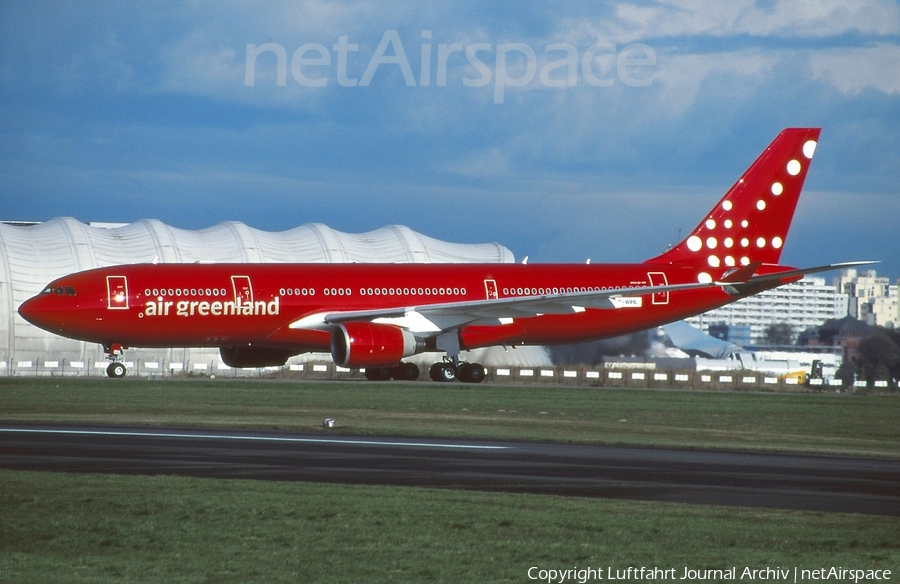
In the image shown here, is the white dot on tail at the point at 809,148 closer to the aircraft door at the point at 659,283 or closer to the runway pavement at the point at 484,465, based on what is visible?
the aircraft door at the point at 659,283

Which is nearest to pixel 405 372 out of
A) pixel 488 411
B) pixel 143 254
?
pixel 488 411

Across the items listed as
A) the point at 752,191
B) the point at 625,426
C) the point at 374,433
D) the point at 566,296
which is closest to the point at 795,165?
the point at 752,191

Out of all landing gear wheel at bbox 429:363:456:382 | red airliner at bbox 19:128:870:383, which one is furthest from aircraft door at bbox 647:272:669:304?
landing gear wheel at bbox 429:363:456:382

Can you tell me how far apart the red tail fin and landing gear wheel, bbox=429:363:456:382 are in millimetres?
8463

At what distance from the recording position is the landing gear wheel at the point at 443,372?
38969 millimetres

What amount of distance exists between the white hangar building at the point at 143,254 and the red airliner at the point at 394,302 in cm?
1463

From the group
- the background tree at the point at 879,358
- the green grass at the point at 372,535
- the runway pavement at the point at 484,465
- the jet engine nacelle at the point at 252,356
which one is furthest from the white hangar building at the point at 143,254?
the green grass at the point at 372,535

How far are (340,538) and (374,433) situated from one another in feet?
39.0

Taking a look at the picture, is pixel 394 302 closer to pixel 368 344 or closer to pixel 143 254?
pixel 368 344

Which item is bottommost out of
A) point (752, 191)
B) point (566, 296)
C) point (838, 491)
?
point (838, 491)

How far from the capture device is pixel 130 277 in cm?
3684

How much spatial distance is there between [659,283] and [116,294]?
16.8 meters

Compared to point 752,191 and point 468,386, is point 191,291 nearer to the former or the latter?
point 468,386

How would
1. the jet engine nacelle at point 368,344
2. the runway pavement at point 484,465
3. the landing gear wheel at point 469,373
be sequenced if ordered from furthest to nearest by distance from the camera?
the landing gear wheel at point 469,373, the jet engine nacelle at point 368,344, the runway pavement at point 484,465
